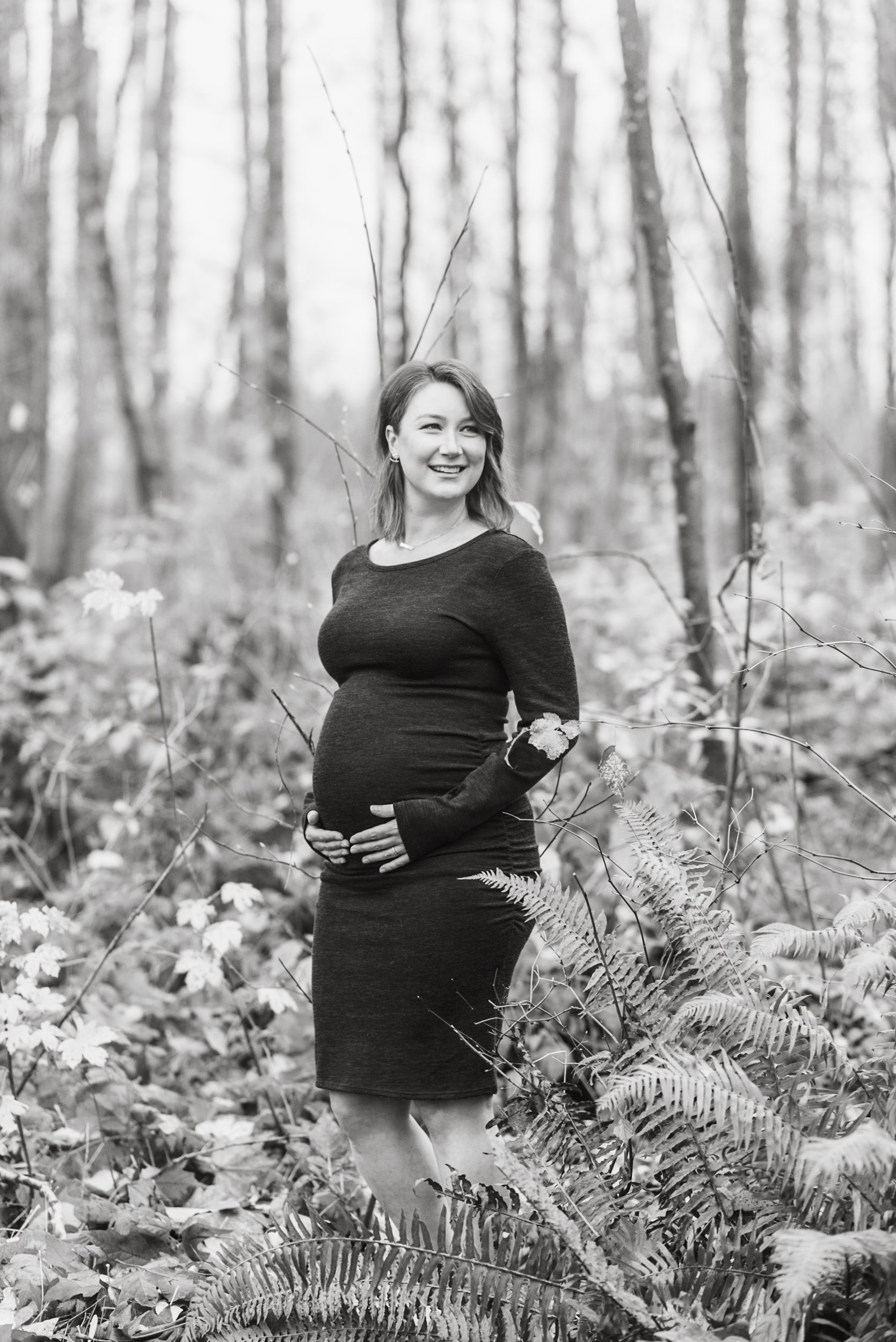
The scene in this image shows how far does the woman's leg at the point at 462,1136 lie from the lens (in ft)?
9.03

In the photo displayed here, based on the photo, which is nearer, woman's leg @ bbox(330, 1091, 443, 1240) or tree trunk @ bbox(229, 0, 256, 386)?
woman's leg @ bbox(330, 1091, 443, 1240)

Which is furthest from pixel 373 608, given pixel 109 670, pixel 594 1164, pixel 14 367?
pixel 14 367

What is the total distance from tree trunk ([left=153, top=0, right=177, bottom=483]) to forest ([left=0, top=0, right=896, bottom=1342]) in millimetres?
541

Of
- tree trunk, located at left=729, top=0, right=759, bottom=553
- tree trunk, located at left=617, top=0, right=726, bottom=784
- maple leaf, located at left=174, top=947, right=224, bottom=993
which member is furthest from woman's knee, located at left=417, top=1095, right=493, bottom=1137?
tree trunk, located at left=729, top=0, right=759, bottom=553

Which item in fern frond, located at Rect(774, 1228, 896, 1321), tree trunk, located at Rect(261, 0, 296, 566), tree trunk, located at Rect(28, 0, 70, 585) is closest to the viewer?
fern frond, located at Rect(774, 1228, 896, 1321)

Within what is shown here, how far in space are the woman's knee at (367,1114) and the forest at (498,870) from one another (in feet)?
0.69

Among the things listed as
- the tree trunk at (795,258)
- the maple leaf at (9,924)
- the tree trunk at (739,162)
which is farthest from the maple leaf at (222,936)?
the tree trunk at (795,258)

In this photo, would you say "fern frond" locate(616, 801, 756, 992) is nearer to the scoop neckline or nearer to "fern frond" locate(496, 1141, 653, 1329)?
"fern frond" locate(496, 1141, 653, 1329)

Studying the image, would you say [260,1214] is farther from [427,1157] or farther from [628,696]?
[628,696]

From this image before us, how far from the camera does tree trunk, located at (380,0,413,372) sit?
9734mm

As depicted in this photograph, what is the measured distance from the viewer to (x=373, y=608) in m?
2.86

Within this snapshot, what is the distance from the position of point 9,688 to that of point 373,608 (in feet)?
16.0

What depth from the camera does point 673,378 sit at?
16.2 ft

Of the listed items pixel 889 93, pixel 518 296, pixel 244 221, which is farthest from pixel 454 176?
pixel 889 93
